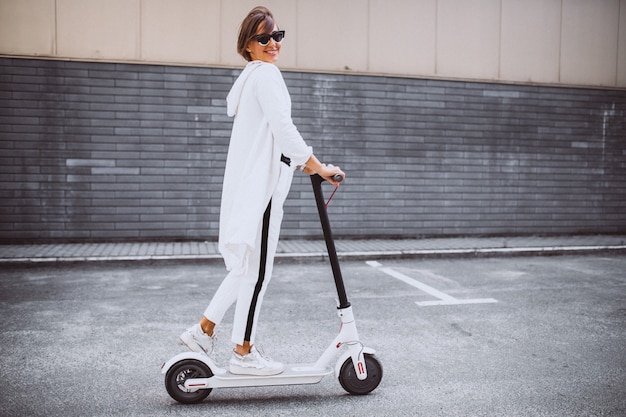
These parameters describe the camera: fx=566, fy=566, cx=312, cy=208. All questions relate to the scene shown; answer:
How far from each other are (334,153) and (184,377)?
25.0ft

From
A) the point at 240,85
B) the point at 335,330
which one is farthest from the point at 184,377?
the point at 335,330

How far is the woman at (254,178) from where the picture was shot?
3211mm

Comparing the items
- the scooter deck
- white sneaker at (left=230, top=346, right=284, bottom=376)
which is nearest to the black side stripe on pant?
white sneaker at (left=230, top=346, right=284, bottom=376)

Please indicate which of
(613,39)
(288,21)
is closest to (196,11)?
(288,21)

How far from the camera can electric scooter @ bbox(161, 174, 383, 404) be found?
10.7ft

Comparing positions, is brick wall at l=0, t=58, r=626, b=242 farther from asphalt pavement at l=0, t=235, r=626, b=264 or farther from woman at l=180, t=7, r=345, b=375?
woman at l=180, t=7, r=345, b=375

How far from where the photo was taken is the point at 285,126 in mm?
3195

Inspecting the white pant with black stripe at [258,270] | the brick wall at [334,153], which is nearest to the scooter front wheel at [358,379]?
the white pant with black stripe at [258,270]

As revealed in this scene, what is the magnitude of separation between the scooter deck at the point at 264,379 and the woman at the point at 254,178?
1.5 inches

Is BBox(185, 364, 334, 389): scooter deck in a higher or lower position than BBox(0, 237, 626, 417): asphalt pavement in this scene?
higher

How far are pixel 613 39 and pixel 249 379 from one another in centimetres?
1166

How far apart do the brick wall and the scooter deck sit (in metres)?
7.00

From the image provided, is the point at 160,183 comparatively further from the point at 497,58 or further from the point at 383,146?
the point at 497,58

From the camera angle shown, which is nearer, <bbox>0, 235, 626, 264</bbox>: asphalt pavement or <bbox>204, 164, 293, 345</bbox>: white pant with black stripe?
<bbox>204, 164, 293, 345</bbox>: white pant with black stripe
